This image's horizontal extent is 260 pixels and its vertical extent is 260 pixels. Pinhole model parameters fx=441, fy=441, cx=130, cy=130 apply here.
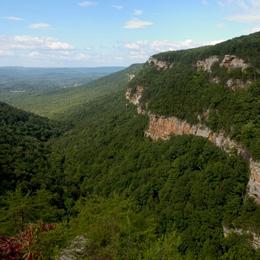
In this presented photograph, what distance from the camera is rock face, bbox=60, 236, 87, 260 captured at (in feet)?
108

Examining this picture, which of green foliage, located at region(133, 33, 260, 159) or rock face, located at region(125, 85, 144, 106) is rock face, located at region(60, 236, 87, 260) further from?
rock face, located at region(125, 85, 144, 106)

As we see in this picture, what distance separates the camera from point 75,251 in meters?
33.3

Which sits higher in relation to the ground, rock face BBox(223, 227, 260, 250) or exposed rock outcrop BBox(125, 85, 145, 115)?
exposed rock outcrop BBox(125, 85, 145, 115)

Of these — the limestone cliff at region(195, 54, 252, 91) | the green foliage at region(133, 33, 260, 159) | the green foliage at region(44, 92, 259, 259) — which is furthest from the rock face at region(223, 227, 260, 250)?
the limestone cliff at region(195, 54, 252, 91)

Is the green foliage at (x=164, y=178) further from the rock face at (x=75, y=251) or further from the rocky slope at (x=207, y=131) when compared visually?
the rocky slope at (x=207, y=131)

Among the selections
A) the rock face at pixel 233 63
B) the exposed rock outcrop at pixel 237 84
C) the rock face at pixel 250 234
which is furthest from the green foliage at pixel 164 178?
the rock face at pixel 233 63

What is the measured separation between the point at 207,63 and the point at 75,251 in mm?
88177

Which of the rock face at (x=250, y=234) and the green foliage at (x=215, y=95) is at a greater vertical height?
the green foliage at (x=215, y=95)

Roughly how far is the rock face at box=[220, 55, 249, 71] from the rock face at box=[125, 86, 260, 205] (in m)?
15.2

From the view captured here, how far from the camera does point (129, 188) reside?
102 metres

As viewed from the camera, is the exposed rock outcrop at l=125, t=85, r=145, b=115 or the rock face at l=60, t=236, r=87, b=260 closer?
the rock face at l=60, t=236, r=87, b=260

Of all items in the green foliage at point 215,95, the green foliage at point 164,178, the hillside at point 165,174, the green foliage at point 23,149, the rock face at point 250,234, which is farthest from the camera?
the green foliage at point 23,149

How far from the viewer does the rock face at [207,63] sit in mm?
109306

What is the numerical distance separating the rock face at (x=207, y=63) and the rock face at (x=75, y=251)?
3185 inches
